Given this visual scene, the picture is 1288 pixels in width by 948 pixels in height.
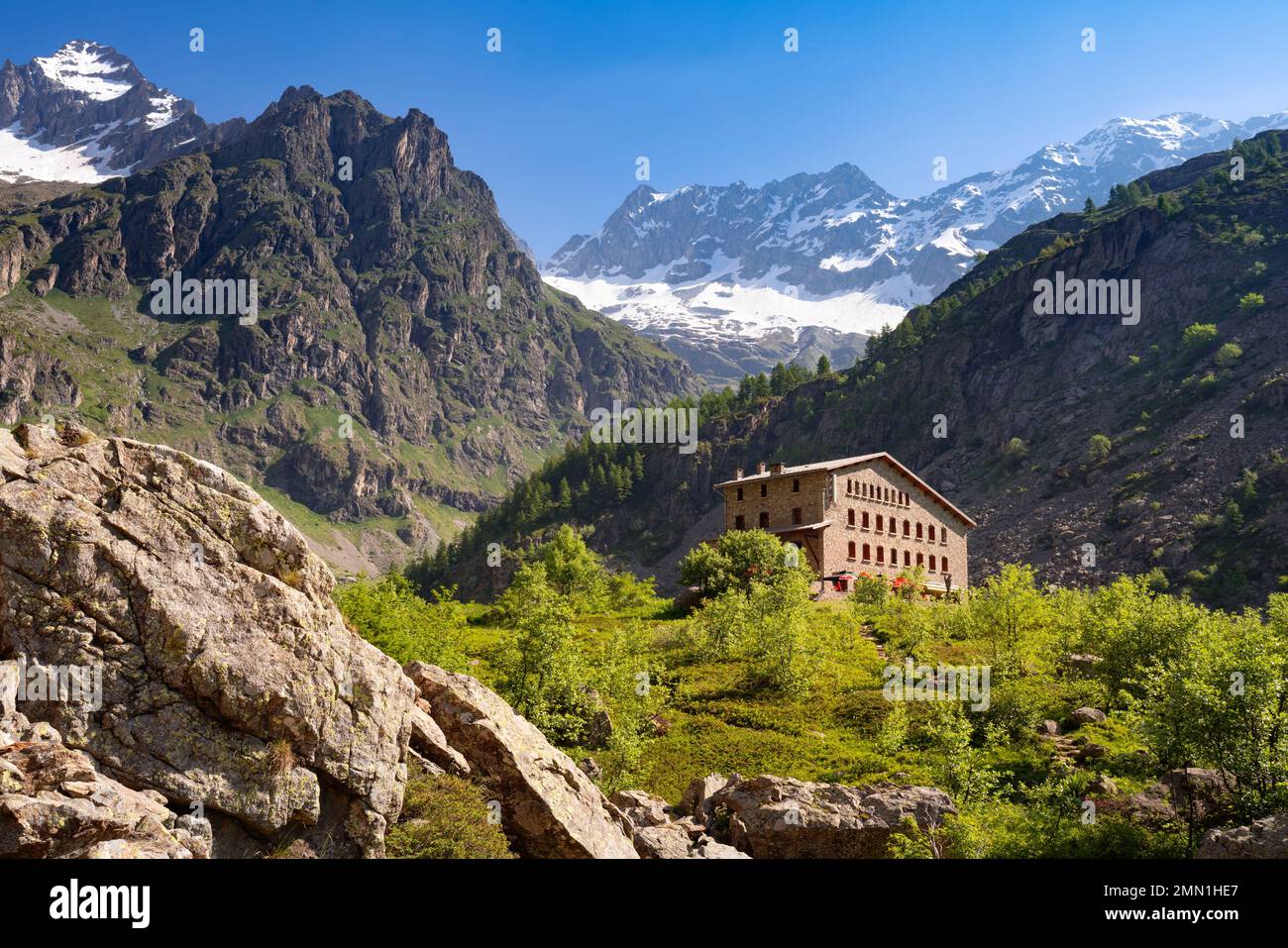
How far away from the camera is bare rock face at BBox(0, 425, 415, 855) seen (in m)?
12.3

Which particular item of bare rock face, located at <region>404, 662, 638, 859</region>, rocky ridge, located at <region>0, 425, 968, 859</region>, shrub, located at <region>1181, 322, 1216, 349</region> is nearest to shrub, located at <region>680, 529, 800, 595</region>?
bare rock face, located at <region>404, 662, 638, 859</region>

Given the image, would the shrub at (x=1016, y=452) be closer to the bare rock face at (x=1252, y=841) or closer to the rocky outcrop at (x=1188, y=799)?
the rocky outcrop at (x=1188, y=799)

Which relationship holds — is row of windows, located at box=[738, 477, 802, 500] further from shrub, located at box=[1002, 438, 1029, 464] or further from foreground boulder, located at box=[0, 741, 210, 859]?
shrub, located at box=[1002, 438, 1029, 464]

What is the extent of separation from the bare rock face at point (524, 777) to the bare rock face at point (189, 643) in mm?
2982

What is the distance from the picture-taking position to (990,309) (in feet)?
642

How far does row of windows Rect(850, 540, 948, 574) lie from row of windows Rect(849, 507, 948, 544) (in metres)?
1.67

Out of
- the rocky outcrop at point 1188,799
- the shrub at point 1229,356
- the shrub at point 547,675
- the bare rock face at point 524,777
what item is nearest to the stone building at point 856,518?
the shrub at point 547,675

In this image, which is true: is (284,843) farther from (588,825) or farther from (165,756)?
(588,825)

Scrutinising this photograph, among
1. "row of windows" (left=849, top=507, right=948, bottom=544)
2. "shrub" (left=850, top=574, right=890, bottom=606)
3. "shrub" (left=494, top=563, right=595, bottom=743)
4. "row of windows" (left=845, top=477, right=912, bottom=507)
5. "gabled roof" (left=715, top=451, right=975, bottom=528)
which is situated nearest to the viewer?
"shrub" (left=494, top=563, right=595, bottom=743)

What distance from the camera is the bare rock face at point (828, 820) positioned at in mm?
20734
